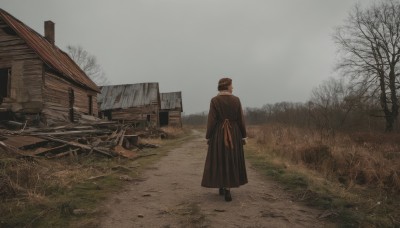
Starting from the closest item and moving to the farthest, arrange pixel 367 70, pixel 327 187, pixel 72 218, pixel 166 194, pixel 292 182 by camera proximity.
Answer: pixel 72 218 → pixel 166 194 → pixel 327 187 → pixel 292 182 → pixel 367 70

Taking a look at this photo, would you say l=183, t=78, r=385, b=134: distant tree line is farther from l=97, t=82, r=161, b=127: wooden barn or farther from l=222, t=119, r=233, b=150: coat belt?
l=97, t=82, r=161, b=127: wooden barn

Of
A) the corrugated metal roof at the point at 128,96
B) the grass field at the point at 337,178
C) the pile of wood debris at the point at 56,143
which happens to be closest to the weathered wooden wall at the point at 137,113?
the corrugated metal roof at the point at 128,96

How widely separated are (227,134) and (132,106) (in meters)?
26.4

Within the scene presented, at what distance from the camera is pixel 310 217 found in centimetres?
420

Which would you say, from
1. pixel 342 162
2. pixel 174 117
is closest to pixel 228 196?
pixel 342 162

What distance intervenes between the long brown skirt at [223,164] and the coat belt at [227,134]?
0.18 feet

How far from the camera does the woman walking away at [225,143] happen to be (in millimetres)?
5008

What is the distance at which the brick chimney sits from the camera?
20175mm

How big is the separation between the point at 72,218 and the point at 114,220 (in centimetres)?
54

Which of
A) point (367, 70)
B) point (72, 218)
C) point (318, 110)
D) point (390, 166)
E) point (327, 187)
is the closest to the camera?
point (72, 218)

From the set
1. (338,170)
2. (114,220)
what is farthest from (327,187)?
(114,220)

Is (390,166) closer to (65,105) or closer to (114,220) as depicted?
(114,220)

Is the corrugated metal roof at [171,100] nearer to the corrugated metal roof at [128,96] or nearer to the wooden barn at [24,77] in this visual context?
the corrugated metal roof at [128,96]

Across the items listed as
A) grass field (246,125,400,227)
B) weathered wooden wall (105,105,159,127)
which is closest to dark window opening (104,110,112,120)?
weathered wooden wall (105,105,159,127)
